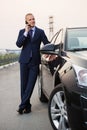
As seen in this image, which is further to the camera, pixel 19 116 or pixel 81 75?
pixel 19 116

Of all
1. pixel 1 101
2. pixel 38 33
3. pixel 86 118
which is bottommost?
pixel 1 101

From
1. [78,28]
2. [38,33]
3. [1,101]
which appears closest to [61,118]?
[78,28]

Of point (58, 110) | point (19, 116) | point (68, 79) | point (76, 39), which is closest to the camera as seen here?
point (68, 79)

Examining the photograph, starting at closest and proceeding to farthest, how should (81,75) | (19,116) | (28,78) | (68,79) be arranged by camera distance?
(81,75) < (68,79) < (19,116) < (28,78)

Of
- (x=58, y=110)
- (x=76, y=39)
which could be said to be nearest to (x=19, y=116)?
(x=58, y=110)

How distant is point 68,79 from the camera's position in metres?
4.41

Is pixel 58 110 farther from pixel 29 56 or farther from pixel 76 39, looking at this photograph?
pixel 29 56

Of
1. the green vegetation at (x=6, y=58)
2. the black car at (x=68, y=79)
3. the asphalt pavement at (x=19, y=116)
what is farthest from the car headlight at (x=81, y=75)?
the green vegetation at (x=6, y=58)

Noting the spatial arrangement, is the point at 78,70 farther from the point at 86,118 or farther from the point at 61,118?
the point at 61,118

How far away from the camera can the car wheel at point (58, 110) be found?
4875 millimetres

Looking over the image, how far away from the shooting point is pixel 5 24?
1753 cm

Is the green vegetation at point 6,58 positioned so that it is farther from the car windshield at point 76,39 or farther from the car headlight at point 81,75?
the car headlight at point 81,75

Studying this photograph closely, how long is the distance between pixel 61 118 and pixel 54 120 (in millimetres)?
283

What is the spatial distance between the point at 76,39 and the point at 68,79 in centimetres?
130
